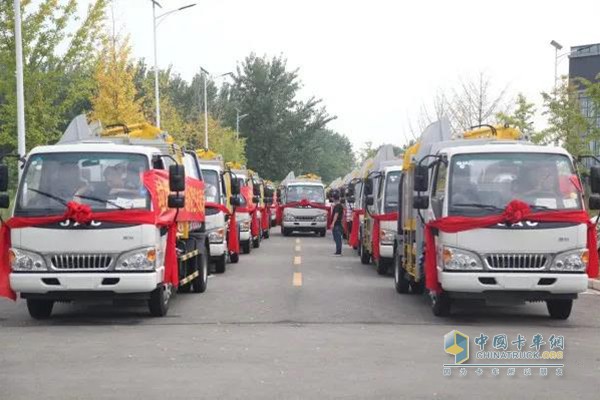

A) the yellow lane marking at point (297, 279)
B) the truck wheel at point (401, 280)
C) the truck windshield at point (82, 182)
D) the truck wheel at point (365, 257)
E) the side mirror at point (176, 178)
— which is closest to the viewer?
the truck windshield at point (82, 182)

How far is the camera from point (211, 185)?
66.3 ft

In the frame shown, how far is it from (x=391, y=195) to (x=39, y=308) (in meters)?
8.88

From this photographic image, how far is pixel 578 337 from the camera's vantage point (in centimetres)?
1134

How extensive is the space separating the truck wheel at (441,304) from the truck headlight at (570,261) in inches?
57.6

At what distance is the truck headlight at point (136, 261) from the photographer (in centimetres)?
1191

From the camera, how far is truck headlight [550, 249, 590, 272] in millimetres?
11961

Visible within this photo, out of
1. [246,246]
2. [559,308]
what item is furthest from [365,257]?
[559,308]

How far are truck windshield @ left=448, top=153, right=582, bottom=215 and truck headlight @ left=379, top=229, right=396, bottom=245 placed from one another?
6.71 m

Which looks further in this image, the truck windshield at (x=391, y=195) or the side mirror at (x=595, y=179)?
the truck windshield at (x=391, y=195)

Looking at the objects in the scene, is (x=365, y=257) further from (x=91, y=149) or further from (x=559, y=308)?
(x=91, y=149)

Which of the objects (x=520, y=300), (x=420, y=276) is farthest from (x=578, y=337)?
(x=420, y=276)

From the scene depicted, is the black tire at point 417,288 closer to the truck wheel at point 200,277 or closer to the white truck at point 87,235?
the truck wheel at point 200,277

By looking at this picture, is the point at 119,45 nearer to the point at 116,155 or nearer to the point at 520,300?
the point at 116,155

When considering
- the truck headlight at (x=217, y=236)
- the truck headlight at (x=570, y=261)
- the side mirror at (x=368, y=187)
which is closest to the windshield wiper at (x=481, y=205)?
the truck headlight at (x=570, y=261)
